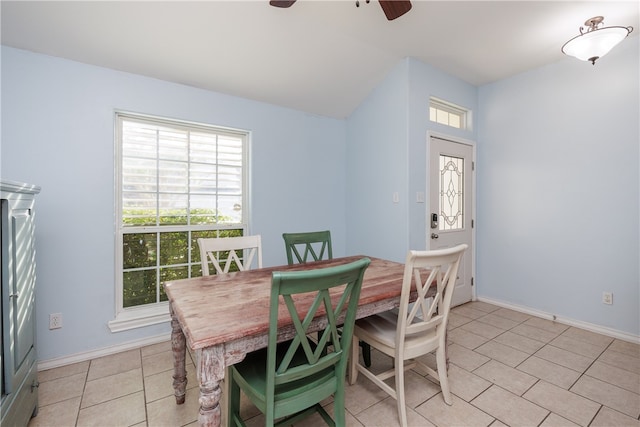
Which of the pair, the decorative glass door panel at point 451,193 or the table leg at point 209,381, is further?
the decorative glass door panel at point 451,193

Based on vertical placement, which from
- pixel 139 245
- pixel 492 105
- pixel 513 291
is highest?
pixel 492 105

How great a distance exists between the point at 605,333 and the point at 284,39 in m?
4.03

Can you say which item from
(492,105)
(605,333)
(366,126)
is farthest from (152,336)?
(492,105)

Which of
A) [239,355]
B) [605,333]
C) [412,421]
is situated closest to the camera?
[239,355]

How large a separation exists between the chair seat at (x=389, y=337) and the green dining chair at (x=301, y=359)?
446 mm

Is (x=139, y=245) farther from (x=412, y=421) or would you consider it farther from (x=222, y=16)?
(x=412, y=421)

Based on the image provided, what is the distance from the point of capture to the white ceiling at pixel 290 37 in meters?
2.02

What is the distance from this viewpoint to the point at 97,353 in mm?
2336

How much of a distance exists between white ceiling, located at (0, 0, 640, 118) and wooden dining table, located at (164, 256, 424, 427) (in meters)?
1.90

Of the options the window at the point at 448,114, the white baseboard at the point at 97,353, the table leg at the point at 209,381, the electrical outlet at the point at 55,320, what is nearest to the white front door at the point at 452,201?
the window at the point at 448,114

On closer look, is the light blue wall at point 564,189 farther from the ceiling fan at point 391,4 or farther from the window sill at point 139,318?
the window sill at point 139,318

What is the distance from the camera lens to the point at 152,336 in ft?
8.43

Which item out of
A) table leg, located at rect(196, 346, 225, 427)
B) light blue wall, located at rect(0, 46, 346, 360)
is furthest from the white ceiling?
table leg, located at rect(196, 346, 225, 427)

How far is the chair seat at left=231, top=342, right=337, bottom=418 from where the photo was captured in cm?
118
